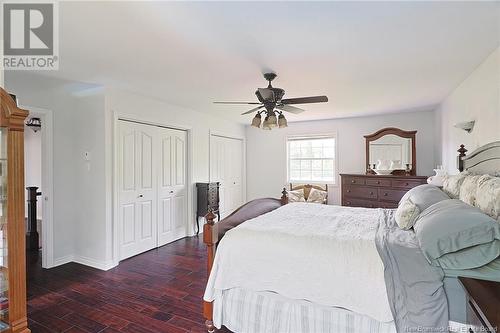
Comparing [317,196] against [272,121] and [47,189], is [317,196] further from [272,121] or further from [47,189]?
[47,189]

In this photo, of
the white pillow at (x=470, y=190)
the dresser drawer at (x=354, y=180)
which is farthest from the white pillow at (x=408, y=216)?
the dresser drawer at (x=354, y=180)

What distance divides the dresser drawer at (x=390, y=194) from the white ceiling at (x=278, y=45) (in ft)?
5.69

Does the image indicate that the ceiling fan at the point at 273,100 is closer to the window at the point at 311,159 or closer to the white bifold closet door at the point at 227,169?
the white bifold closet door at the point at 227,169

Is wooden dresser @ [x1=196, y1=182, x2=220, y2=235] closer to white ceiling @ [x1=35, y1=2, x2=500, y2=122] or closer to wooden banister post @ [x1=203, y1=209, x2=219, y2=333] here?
white ceiling @ [x1=35, y1=2, x2=500, y2=122]

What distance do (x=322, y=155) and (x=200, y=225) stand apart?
3078 millimetres

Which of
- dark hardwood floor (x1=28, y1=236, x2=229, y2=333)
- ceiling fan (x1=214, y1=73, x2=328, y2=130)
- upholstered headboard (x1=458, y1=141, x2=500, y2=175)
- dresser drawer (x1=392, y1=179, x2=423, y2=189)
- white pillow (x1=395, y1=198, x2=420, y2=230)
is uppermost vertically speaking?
ceiling fan (x1=214, y1=73, x2=328, y2=130)

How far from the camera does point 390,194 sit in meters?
4.77

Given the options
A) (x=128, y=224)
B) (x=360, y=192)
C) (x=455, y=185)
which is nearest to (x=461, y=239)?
(x=455, y=185)

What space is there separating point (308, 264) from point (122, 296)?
6.82ft

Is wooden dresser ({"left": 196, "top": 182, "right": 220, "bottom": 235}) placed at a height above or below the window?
below

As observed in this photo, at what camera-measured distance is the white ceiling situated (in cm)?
182

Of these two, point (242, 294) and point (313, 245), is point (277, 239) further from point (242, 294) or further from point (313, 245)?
point (242, 294)

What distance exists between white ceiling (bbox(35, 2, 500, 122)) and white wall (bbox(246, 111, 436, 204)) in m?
1.64

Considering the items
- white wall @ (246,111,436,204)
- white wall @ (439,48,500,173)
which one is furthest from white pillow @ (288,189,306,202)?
white wall @ (439,48,500,173)
